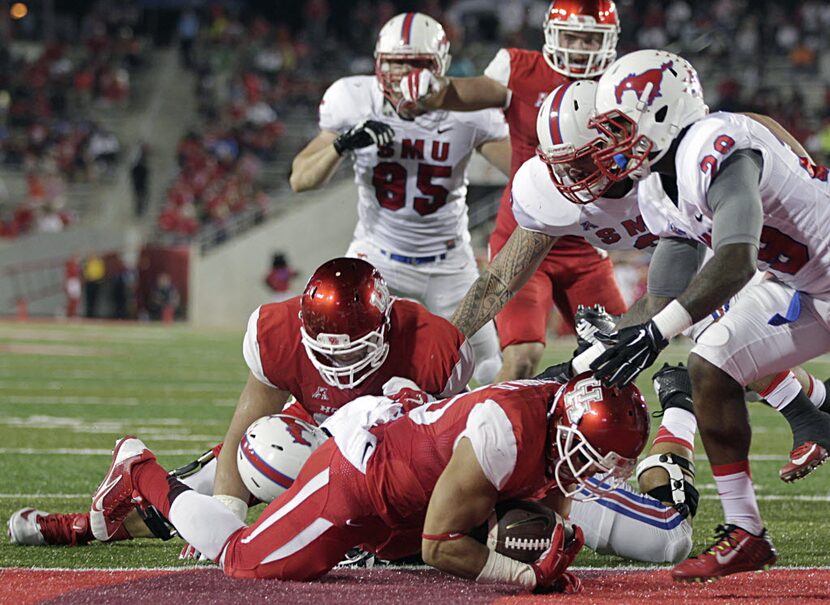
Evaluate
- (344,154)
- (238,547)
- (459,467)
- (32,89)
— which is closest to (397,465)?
(459,467)

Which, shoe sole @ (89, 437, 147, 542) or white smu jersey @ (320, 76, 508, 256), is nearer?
shoe sole @ (89, 437, 147, 542)

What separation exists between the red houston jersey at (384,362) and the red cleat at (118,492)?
444 millimetres

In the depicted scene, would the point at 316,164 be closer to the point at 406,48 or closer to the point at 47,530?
the point at 406,48

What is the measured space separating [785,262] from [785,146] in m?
0.33

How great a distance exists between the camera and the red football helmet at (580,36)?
559 cm

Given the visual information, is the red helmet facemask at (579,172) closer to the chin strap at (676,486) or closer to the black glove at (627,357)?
the black glove at (627,357)

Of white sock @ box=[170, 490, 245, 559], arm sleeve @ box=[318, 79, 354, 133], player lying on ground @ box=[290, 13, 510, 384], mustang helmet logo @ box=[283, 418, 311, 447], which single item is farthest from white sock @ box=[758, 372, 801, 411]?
arm sleeve @ box=[318, 79, 354, 133]

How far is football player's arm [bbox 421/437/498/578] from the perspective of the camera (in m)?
3.32

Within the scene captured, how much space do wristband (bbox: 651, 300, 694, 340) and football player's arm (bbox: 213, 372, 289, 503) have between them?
135cm

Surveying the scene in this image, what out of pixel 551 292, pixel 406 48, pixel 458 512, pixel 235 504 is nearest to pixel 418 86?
pixel 406 48

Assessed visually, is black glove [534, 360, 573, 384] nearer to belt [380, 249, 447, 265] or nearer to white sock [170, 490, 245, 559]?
white sock [170, 490, 245, 559]

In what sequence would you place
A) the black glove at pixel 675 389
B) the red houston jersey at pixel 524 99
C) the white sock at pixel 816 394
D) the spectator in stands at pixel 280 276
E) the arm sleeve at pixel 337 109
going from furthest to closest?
the spectator in stands at pixel 280 276 < the arm sleeve at pixel 337 109 < the red houston jersey at pixel 524 99 < the white sock at pixel 816 394 < the black glove at pixel 675 389

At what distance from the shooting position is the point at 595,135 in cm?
377

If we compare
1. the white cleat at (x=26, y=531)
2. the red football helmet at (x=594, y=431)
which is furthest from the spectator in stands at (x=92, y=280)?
the red football helmet at (x=594, y=431)
